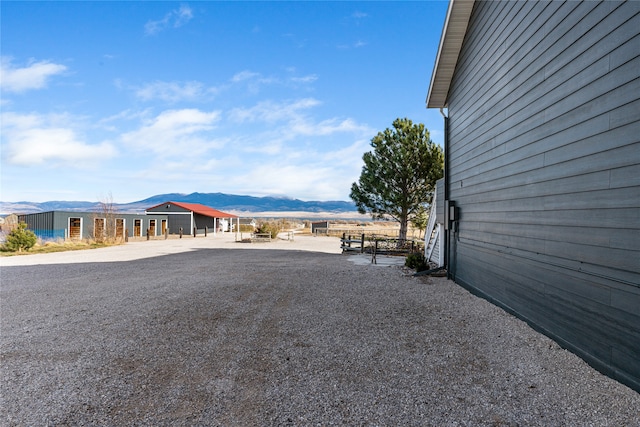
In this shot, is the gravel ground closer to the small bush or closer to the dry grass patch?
the small bush

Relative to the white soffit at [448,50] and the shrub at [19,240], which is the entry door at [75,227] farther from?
the white soffit at [448,50]

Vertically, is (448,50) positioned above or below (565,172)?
above

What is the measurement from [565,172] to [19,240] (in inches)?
802

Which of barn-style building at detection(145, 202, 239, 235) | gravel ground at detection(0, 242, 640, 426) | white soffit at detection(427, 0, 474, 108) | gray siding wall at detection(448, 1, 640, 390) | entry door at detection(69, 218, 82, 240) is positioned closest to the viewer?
gravel ground at detection(0, 242, 640, 426)

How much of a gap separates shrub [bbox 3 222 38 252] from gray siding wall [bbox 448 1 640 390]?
19.2m

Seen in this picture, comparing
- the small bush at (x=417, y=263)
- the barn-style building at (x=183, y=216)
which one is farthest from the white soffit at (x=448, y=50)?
the barn-style building at (x=183, y=216)

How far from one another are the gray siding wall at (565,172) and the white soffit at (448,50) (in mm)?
788


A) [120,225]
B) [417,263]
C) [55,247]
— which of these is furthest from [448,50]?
[120,225]

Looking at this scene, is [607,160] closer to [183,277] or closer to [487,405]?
[487,405]

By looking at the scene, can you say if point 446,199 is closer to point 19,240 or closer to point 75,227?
point 19,240

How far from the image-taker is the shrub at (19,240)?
14703mm

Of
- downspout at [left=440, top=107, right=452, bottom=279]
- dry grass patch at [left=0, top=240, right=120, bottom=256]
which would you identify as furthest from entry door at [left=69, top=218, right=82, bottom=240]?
downspout at [left=440, top=107, right=452, bottom=279]

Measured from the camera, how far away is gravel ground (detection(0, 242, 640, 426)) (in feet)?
7.73

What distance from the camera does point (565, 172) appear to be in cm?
368
